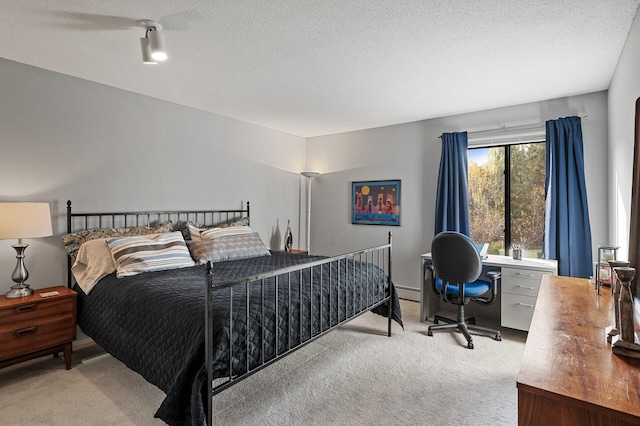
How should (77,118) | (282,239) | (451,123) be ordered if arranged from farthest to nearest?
(282,239)
(451,123)
(77,118)

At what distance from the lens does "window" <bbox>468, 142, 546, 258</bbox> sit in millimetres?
Result: 3867

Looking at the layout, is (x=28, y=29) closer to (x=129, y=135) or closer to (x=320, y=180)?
(x=129, y=135)

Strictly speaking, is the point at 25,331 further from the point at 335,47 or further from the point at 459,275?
the point at 459,275

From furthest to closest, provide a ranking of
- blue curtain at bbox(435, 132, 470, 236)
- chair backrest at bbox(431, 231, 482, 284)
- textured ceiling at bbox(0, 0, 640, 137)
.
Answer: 1. blue curtain at bbox(435, 132, 470, 236)
2. chair backrest at bbox(431, 231, 482, 284)
3. textured ceiling at bbox(0, 0, 640, 137)

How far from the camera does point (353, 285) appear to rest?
9.52ft

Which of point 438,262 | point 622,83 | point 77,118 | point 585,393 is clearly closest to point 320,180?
point 438,262

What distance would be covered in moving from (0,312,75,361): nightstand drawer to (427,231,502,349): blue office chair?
314cm

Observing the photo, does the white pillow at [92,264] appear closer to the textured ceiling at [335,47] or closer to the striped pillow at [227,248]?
the striped pillow at [227,248]

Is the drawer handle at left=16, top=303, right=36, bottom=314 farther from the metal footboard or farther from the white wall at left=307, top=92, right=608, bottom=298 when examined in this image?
the white wall at left=307, top=92, right=608, bottom=298

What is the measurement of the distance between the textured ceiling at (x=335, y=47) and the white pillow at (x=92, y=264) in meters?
1.51

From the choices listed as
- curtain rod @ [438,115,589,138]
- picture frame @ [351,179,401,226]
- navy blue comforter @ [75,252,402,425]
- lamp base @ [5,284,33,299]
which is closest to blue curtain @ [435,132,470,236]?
curtain rod @ [438,115,589,138]

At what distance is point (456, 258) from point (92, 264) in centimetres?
315

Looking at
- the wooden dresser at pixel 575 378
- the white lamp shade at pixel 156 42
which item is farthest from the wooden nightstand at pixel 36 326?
the wooden dresser at pixel 575 378

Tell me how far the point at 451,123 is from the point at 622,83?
74.3 inches
